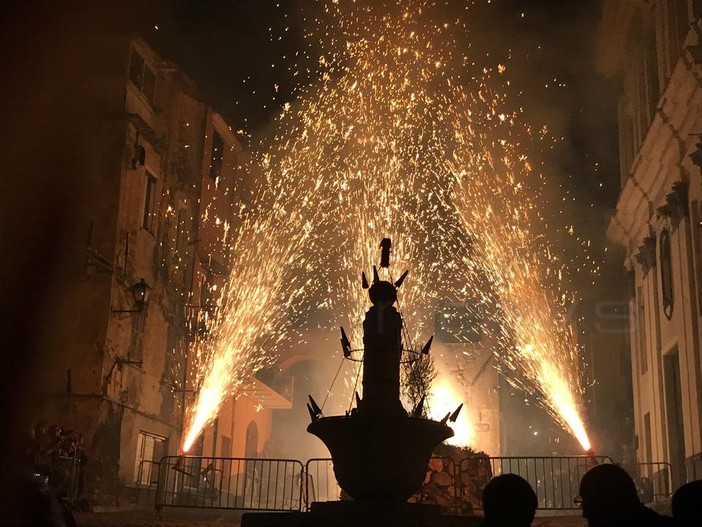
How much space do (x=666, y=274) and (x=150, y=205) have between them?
13729mm

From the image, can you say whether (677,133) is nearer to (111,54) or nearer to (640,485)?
(640,485)

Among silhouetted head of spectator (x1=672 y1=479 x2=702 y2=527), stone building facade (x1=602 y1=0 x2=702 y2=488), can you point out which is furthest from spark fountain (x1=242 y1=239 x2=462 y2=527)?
stone building facade (x1=602 y1=0 x2=702 y2=488)

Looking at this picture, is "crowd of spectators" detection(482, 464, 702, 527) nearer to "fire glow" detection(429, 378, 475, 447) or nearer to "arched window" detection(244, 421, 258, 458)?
"arched window" detection(244, 421, 258, 458)

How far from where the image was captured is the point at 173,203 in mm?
23766

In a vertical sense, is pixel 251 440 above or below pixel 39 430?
above

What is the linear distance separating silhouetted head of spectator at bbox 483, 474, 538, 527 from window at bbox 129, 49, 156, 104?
18285 mm

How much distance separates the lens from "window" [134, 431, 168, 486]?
2048 centimetres

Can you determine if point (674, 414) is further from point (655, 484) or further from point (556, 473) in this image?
point (556, 473)

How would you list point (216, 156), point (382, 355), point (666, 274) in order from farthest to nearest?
point (216, 156), point (666, 274), point (382, 355)

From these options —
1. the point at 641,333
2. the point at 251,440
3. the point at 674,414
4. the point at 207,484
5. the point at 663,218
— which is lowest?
the point at 207,484

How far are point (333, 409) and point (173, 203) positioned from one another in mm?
22293

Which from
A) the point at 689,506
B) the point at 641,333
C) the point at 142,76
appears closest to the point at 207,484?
the point at 142,76

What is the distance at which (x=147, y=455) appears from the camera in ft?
71.1

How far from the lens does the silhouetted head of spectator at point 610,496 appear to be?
169 inches
